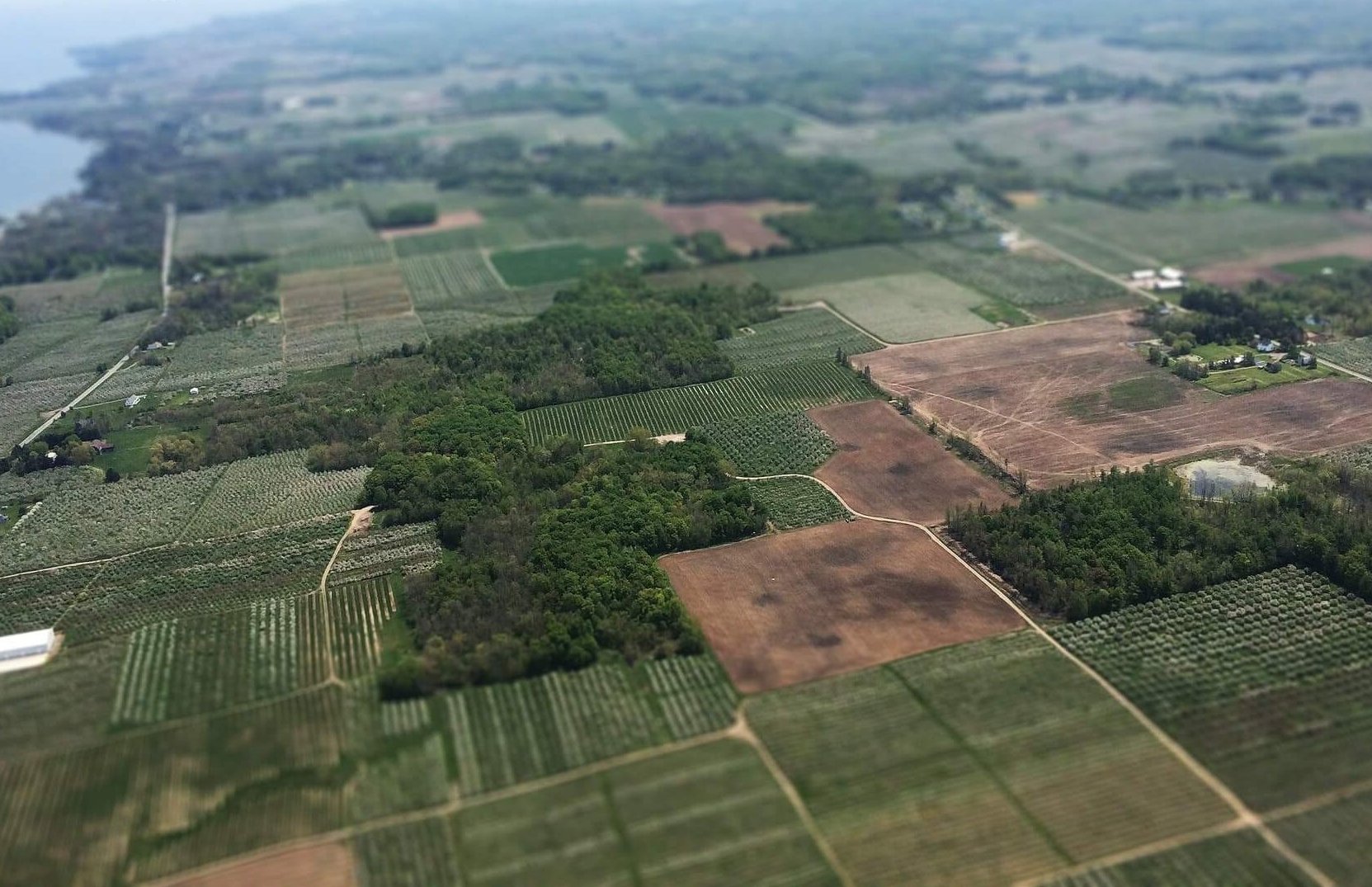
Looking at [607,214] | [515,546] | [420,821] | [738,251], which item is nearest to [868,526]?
[515,546]

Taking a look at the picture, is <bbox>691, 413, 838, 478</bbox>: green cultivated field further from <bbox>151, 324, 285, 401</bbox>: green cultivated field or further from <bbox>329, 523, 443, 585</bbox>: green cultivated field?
<bbox>151, 324, 285, 401</bbox>: green cultivated field

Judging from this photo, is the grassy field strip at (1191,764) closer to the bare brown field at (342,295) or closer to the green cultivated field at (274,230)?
the bare brown field at (342,295)

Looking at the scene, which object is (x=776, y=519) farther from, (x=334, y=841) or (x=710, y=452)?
(x=334, y=841)

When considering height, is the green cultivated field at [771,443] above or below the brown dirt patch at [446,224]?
below

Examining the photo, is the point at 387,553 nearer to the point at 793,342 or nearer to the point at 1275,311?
the point at 793,342

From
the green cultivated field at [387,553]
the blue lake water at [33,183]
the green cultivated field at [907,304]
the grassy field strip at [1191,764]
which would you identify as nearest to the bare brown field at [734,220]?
the green cultivated field at [907,304]

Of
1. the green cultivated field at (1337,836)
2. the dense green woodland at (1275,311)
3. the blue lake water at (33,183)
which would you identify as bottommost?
the green cultivated field at (1337,836)
